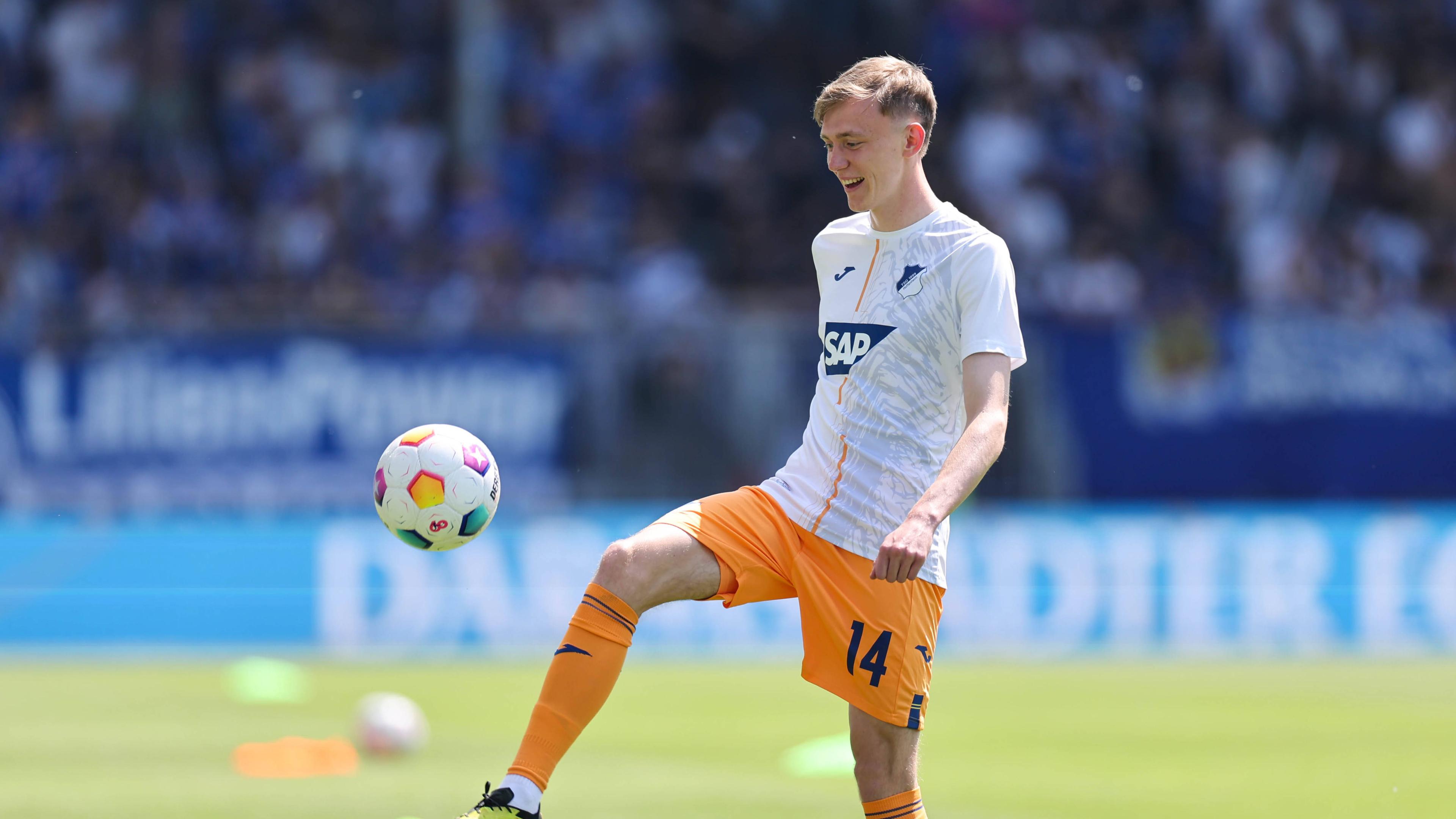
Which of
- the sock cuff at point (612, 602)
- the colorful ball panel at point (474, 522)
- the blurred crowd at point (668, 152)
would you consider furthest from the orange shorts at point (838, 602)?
the blurred crowd at point (668, 152)

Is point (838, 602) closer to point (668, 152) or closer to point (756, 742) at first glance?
point (756, 742)

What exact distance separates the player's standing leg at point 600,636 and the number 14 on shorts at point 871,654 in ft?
1.61

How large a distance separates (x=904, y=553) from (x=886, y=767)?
3.04 ft

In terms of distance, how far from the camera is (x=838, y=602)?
551cm

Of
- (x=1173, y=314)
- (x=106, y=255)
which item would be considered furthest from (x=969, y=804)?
(x=106, y=255)

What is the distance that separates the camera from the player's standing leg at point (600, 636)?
207 inches

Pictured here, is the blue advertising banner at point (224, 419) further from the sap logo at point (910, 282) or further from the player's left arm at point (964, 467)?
the player's left arm at point (964, 467)

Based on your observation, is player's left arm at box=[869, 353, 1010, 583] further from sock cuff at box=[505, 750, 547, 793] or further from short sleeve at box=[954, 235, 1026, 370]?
sock cuff at box=[505, 750, 547, 793]

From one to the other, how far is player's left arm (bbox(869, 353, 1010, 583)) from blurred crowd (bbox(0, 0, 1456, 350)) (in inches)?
399

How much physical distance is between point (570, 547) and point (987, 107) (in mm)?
6788

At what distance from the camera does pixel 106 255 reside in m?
16.5

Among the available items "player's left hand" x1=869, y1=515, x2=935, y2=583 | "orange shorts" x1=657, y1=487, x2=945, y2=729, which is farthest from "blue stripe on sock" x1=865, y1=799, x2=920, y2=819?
"player's left hand" x1=869, y1=515, x2=935, y2=583

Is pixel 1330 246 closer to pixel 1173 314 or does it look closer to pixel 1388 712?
pixel 1173 314

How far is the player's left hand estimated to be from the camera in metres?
4.83
